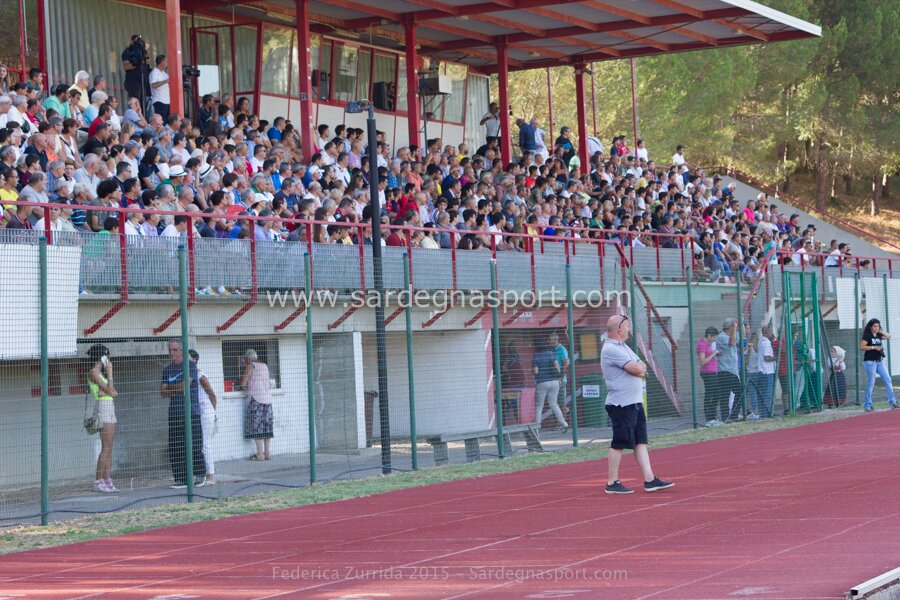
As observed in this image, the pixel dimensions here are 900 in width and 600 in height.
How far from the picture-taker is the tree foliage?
49219 millimetres

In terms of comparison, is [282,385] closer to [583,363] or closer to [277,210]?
[277,210]

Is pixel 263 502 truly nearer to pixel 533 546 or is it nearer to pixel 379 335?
Result: pixel 379 335

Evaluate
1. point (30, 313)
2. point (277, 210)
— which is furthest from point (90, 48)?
point (30, 313)

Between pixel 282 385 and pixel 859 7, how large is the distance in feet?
169

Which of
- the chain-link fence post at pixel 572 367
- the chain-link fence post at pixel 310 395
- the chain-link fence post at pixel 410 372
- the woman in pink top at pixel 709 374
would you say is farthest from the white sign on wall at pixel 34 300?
the woman in pink top at pixel 709 374

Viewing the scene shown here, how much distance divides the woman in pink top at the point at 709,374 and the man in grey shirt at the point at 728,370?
0.36 ft

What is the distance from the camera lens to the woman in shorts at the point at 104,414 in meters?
14.3

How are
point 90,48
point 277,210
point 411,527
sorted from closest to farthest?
point 411,527, point 277,210, point 90,48

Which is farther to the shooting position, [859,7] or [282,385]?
[859,7]

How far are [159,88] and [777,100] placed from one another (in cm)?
4029

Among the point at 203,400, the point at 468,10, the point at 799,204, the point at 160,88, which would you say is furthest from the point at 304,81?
the point at 799,204

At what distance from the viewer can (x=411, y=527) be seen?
12.3 metres

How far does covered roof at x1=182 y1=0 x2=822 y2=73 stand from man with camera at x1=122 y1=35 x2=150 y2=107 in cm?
451

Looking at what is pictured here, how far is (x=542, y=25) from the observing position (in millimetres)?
33406
